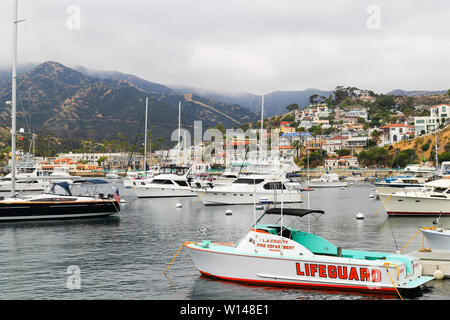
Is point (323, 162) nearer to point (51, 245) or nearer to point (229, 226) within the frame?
point (229, 226)

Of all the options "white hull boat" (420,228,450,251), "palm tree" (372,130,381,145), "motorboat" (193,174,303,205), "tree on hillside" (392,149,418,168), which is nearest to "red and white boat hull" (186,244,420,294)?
"white hull boat" (420,228,450,251)

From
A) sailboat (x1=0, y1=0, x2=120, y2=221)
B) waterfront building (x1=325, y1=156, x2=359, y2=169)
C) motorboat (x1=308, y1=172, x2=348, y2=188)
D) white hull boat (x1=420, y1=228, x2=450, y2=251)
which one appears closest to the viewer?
white hull boat (x1=420, y1=228, x2=450, y2=251)

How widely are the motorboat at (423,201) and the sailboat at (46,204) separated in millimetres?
25551

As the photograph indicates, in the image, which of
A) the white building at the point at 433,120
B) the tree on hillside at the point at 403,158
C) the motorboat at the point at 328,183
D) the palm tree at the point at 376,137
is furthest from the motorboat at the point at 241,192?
the palm tree at the point at 376,137

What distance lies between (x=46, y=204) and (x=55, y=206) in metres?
0.75

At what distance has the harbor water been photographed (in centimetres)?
1825

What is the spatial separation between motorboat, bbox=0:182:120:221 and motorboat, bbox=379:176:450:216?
1005 inches

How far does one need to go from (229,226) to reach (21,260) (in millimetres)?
Answer: 17349

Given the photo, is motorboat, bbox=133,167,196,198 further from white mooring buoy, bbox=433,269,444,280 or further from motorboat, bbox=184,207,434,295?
white mooring buoy, bbox=433,269,444,280

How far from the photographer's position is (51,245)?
29.1 metres

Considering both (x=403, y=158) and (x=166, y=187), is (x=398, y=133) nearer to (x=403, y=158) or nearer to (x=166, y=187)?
(x=403, y=158)

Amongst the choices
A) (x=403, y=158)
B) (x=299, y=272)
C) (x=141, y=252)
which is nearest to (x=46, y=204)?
(x=141, y=252)

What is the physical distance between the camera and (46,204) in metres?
39.3

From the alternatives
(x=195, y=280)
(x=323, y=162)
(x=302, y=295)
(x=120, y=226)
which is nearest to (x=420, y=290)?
(x=302, y=295)
